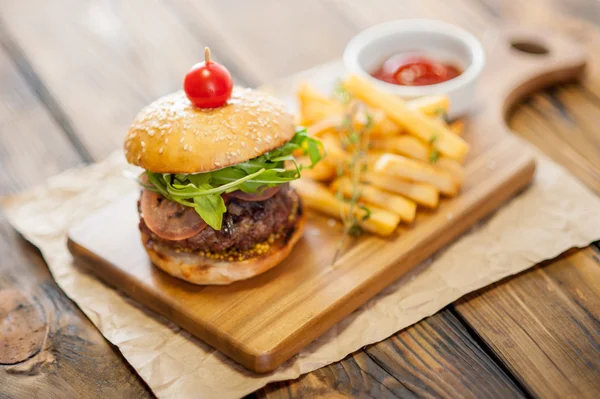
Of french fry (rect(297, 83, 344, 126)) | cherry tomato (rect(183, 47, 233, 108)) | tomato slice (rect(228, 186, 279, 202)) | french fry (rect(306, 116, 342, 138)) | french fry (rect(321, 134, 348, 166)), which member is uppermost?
cherry tomato (rect(183, 47, 233, 108))

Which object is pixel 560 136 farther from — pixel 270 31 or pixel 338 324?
pixel 270 31

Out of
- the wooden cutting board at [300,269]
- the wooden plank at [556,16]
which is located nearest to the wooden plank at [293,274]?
the wooden cutting board at [300,269]

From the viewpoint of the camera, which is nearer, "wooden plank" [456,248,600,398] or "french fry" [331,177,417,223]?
"wooden plank" [456,248,600,398]

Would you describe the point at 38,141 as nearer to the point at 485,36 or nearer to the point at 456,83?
the point at 456,83

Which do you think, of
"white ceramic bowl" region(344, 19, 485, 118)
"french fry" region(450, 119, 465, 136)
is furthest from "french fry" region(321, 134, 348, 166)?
"french fry" region(450, 119, 465, 136)

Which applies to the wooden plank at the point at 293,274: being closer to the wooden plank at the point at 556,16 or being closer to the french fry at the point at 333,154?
the french fry at the point at 333,154

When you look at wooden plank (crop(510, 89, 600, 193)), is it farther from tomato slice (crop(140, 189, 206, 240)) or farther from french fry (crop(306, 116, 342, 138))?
tomato slice (crop(140, 189, 206, 240))

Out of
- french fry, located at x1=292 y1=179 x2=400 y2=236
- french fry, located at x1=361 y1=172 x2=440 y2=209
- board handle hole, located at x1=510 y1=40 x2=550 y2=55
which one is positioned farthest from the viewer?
board handle hole, located at x1=510 y1=40 x2=550 y2=55
